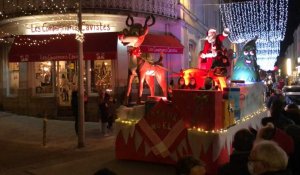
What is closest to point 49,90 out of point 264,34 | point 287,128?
point 287,128

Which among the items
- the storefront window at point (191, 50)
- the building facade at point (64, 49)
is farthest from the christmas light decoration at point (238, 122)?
the storefront window at point (191, 50)

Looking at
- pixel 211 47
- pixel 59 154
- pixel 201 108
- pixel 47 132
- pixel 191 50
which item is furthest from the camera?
pixel 191 50

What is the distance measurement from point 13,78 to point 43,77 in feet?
8.05

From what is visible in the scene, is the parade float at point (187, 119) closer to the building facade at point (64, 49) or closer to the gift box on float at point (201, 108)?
the gift box on float at point (201, 108)

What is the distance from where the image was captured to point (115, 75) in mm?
19828

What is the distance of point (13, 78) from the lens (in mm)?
22469

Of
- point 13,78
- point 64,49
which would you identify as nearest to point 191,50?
point 64,49

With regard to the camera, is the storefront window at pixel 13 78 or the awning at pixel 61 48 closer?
the awning at pixel 61 48

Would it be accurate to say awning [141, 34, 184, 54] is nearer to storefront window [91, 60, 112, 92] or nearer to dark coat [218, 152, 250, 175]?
storefront window [91, 60, 112, 92]

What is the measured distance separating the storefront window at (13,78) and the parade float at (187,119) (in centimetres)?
1225

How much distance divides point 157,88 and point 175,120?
1159 centimetres

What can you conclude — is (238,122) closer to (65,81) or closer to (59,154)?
(59,154)

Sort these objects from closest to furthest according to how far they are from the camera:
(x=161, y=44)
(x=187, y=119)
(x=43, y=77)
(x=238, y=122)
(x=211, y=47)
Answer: (x=187, y=119), (x=238, y=122), (x=211, y=47), (x=161, y=44), (x=43, y=77)

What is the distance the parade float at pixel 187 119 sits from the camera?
30.5 feet
